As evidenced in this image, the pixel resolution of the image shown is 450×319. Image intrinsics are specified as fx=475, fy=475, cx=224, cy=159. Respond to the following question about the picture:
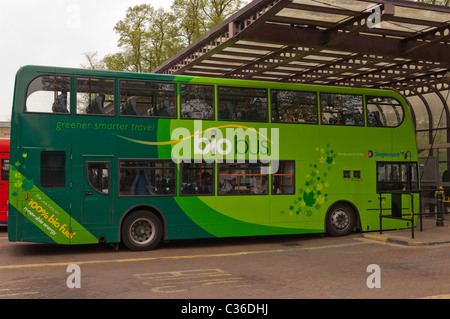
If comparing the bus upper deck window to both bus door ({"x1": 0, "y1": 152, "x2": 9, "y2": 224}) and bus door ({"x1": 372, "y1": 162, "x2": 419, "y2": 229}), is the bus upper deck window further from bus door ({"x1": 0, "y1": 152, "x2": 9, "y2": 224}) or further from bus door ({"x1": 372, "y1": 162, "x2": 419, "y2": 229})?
bus door ({"x1": 372, "y1": 162, "x2": 419, "y2": 229})

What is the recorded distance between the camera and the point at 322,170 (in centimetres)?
1332

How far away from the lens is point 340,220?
13.7 metres

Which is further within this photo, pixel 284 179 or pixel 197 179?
pixel 284 179

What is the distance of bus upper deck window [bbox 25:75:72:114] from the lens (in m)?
10.7

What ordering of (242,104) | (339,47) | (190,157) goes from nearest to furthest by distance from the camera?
(190,157) < (242,104) < (339,47)

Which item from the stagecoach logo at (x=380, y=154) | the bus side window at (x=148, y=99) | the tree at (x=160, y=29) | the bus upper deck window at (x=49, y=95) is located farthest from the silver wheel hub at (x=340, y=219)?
the tree at (x=160, y=29)

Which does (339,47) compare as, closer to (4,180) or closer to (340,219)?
(340,219)

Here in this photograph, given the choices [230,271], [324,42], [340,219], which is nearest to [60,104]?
[230,271]

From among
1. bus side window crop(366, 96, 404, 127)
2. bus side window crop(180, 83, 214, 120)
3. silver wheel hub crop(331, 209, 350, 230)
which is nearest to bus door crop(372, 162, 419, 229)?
silver wheel hub crop(331, 209, 350, 230)

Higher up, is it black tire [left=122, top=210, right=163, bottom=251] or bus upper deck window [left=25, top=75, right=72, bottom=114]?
bus upper deck window [left=25, top=75, right=72, bottom=114]

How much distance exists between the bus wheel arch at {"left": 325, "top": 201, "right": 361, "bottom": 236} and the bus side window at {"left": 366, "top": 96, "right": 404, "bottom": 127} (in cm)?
251

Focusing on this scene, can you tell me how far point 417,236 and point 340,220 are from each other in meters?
2.09
